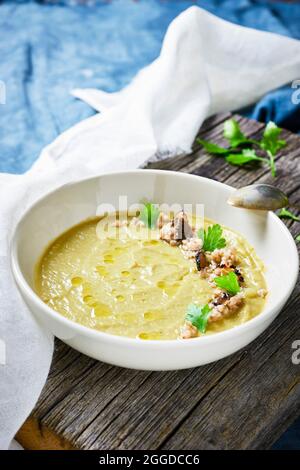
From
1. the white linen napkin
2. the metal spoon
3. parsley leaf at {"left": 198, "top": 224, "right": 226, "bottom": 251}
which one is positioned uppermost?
the metal spoon

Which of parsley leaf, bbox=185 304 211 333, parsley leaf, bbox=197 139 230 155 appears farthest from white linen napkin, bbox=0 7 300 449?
parsley leaf, bbox=185 304 211 333

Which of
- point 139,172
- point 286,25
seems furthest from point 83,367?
point 286,25

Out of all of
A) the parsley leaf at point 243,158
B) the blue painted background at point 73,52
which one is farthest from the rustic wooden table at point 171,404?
the blue painted background at point 73,52

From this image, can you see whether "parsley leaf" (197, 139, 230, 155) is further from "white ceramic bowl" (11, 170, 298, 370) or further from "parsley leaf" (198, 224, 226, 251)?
"parsley leaf" (198, 224, 226, 251)

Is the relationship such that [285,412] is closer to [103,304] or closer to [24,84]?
[103,304]

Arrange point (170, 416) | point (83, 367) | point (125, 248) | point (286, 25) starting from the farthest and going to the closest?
point (286, 25) < point (125, 248) < point (83, 367) < point (170, 416)

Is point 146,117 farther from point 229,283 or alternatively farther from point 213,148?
point 229,283

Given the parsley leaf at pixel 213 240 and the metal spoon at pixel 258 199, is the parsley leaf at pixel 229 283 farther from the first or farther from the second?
the metal spoon at pixel 258 199
